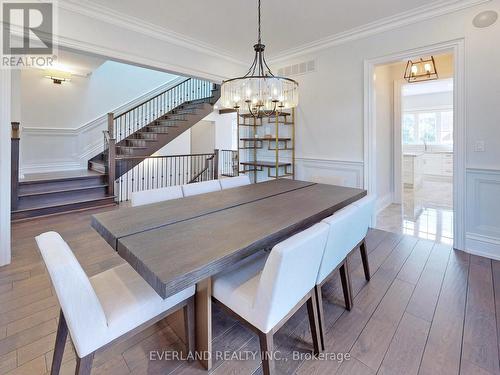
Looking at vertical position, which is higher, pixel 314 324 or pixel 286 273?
pixel 286 273

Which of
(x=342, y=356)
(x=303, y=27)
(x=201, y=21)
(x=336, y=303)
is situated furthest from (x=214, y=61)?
(x=342, y=356)

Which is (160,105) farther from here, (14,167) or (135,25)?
(135,25)

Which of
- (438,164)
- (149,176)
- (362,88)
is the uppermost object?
(362,88)

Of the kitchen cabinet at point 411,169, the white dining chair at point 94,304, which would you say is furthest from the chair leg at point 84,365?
the kitchen cabinet at point 411,169

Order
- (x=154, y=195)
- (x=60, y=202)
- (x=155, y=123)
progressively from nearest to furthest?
1. (x=154, y=195)
2. (x=60, y=202)
3. (x=155, y=123)

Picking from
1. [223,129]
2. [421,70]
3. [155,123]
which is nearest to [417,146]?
[421,70]

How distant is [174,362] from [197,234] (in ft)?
2.45

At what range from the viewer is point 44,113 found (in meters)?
5.84

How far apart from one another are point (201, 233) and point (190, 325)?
0.52 m

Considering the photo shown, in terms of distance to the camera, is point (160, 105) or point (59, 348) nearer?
point (59, 348)

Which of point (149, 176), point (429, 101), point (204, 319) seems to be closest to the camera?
point (204, 319)

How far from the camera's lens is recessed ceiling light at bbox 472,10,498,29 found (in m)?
2.65

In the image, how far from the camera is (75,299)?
1.05 meters

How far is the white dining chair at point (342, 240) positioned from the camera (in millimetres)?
1515
